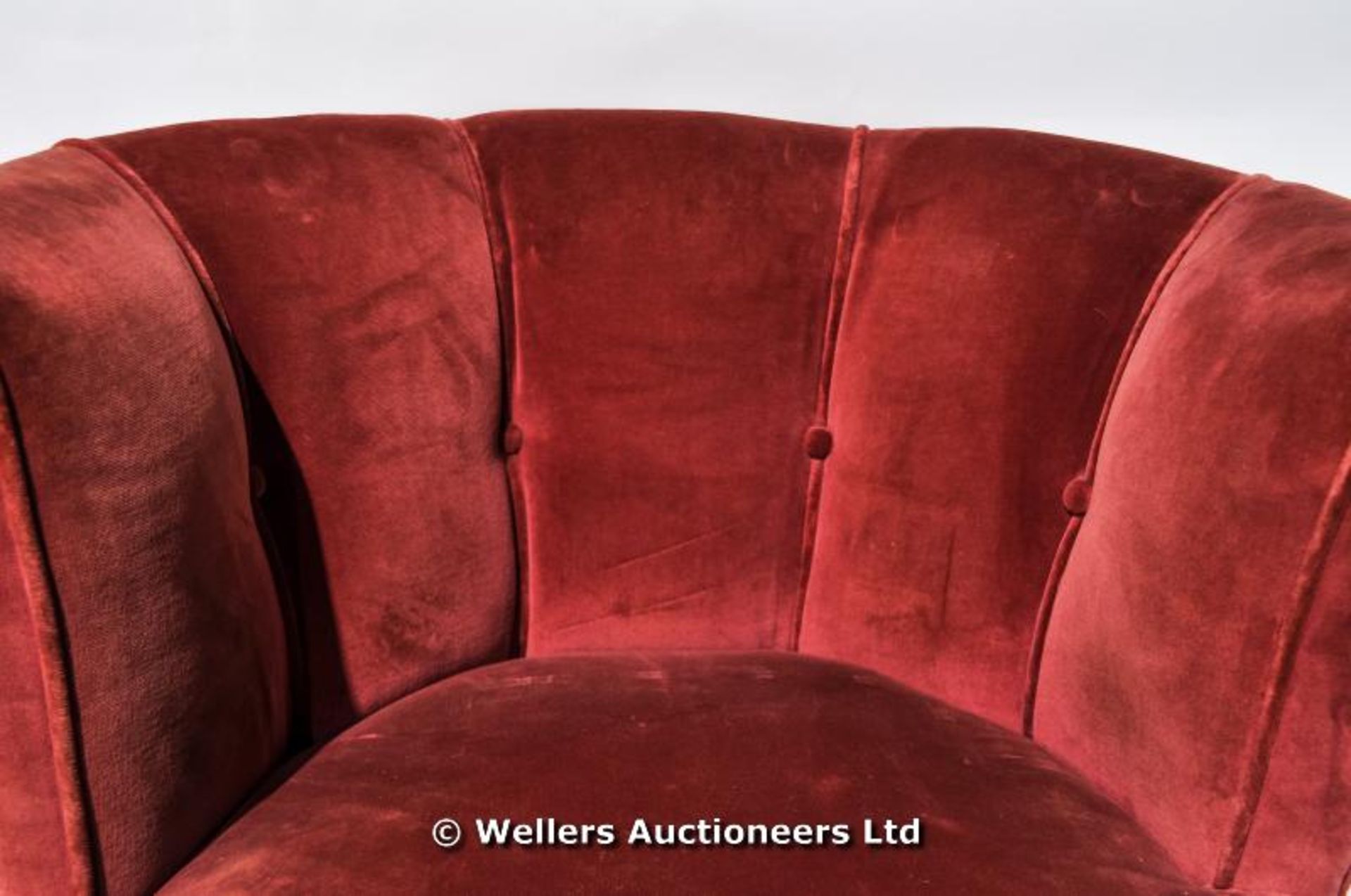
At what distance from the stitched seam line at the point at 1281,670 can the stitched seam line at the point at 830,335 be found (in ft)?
1.23

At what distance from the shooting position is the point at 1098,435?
0.84 meters

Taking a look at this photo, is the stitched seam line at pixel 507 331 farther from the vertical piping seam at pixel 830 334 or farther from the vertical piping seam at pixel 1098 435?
the vertical piping seam at pixel 1098 435

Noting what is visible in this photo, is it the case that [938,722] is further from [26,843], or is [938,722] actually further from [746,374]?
[26,843]

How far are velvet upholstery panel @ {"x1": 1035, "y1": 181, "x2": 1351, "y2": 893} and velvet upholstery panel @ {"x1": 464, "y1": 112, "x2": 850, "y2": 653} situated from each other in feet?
0.82

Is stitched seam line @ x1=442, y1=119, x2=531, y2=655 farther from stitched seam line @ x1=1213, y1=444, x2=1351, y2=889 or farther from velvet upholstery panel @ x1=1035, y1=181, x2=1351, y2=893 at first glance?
stitched seam line @ x1=1213, y1=444, x2=1351, y2=889

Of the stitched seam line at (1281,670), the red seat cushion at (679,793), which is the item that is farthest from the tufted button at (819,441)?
the stitched seam line at (1281,670)

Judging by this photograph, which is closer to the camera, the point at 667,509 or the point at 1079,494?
the point at 1079,494

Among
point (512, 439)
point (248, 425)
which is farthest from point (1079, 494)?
point (248, 425)

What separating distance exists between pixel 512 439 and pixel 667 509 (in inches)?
5.0

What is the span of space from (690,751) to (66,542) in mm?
366

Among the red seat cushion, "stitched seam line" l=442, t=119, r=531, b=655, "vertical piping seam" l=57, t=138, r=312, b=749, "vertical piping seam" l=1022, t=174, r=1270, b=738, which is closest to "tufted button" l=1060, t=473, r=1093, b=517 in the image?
"vertical piping seam" l=1022, t=174, r=1270, b=738

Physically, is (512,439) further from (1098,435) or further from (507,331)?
(1098,435)

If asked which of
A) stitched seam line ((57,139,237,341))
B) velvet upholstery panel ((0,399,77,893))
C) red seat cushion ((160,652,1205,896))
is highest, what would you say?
stitched seam line ((57,139,237,341))

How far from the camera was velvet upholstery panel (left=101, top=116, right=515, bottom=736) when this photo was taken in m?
0.82
